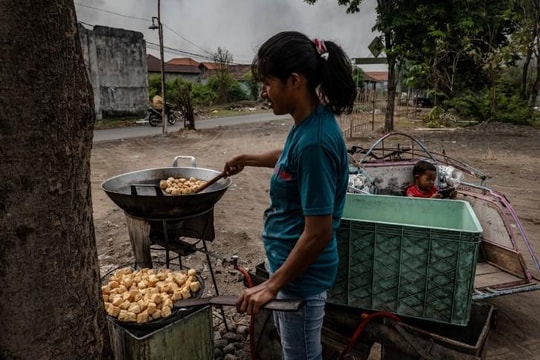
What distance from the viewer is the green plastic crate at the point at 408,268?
2.04 meters

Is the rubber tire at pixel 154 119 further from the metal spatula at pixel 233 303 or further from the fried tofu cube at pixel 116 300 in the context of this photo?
the metal spatula at pixel 233 303

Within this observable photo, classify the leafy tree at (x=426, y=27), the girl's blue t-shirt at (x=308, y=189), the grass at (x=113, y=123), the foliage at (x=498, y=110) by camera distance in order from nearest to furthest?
the girl's blue t-shirt at (x=308, y=189)
the leafy tree at (x=426, y=27)
the foliage at (x=498, y=110)
the grass at (x=113, y=123)

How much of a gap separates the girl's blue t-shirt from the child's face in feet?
8.41

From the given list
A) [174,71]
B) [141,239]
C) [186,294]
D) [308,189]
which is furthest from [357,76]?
[174,71]

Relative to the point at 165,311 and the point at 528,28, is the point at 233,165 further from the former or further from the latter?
the point at 528,28

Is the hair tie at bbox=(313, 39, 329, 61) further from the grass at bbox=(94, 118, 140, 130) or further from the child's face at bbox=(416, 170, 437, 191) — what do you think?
the grass at bbox=(94, 118, 140, 130)

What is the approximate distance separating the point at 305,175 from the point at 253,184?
6254mm

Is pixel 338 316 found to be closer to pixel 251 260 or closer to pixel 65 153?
Result: pixel 65 153

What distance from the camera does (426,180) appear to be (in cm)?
385

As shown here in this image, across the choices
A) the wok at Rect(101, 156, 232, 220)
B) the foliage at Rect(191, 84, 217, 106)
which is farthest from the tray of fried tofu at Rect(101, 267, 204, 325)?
the foliage at Rect(191, 84, 217, 106)

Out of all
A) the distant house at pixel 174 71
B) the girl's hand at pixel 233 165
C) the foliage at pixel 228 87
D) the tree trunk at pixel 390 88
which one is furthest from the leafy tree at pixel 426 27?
the distant house at pixel 174 71

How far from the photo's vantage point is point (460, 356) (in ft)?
6.27

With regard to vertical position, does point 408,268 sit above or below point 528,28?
below

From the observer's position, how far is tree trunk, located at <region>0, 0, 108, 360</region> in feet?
4.48
